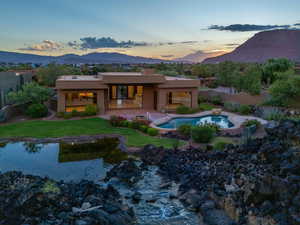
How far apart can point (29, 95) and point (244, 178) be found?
1930 centimetres

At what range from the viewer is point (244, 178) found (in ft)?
32.0

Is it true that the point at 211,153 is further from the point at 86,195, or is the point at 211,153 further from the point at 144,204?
the point at 86,195

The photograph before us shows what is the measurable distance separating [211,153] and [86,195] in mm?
7110

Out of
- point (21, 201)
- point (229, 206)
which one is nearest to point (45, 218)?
point (21, 201)

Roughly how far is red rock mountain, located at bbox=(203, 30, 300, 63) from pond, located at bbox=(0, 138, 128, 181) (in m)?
152

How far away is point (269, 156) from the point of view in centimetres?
1035

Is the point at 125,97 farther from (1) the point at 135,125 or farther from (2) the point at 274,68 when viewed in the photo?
(2) the point at 274,68

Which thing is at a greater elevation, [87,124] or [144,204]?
[87,124]

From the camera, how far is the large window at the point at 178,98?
26389 millimetres

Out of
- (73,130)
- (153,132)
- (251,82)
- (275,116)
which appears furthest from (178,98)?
(73,130)

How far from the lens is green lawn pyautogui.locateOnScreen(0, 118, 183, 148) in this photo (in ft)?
53.9

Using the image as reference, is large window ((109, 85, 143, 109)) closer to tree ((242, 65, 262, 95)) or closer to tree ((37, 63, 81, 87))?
tree ((37, 63, 81, 87))

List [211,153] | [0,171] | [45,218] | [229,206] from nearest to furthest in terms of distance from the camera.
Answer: [45,218] < [229,206] < [0,171] < [211,153]

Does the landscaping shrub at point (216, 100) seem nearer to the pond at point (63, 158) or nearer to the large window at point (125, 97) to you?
the large window at point (125, 97)
